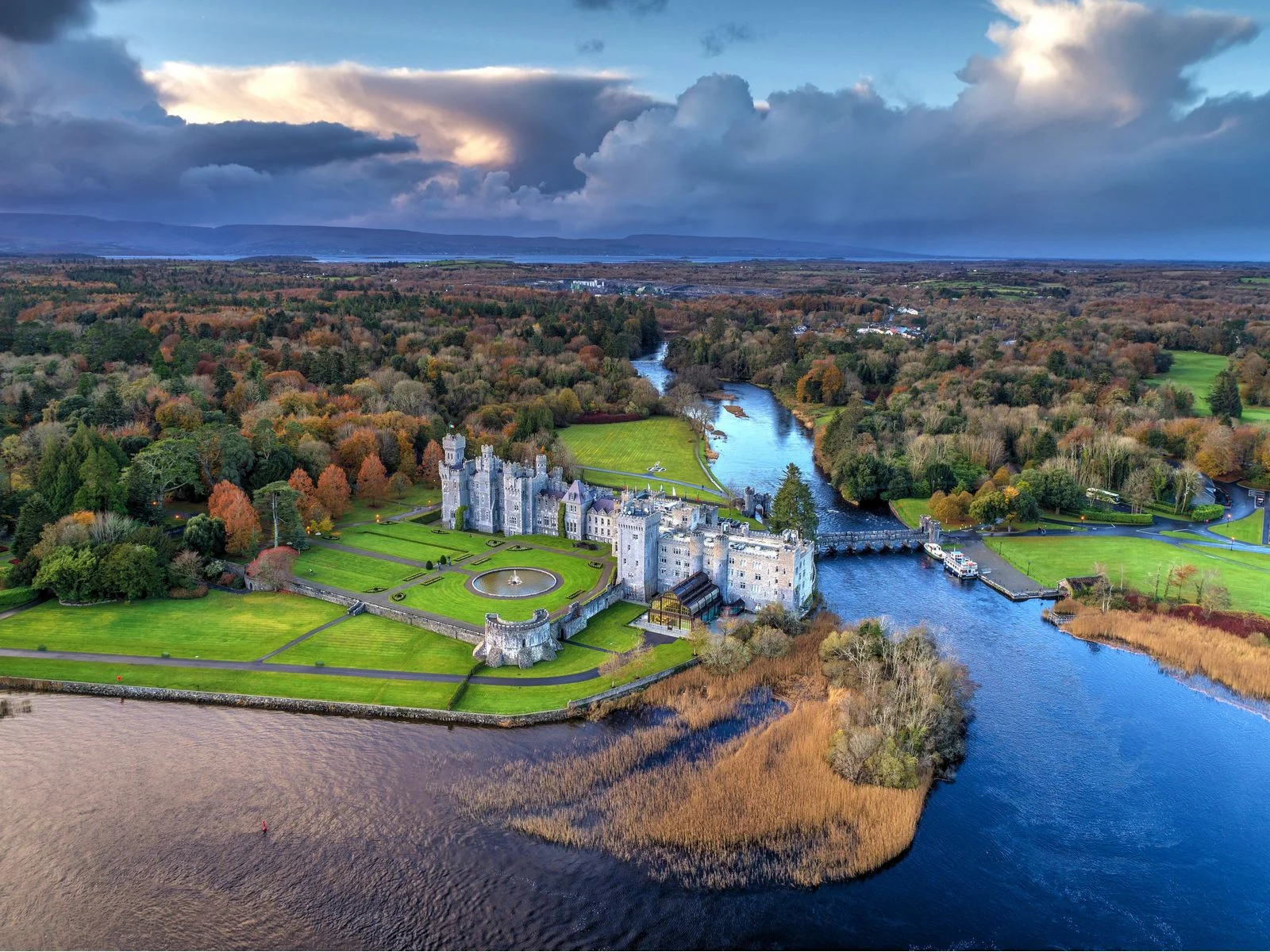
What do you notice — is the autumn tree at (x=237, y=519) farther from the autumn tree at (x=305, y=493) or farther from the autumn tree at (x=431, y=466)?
the autumn tree at (x=431, y=466)

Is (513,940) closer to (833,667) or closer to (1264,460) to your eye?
(833,667)

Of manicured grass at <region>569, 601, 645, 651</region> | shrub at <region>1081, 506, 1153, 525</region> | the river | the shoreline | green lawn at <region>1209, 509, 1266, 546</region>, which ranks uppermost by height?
shrub at <region>1081, 506, 1153, 525</region>

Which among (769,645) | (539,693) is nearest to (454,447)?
(539,693)

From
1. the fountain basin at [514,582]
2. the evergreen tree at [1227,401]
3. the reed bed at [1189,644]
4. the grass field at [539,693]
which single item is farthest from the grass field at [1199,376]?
the grass field at [539,693]

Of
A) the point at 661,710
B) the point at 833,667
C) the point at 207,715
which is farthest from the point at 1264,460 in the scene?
the point at 207,715

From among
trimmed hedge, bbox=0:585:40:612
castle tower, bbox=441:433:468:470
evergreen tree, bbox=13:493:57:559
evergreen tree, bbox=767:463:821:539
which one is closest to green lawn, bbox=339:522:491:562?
castle tower, bbox=441:433:468:470

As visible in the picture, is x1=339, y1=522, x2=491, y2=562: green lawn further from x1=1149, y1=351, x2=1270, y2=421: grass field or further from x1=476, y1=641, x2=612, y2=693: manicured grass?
x1=1149, y1=351, x2=1270, y2=421: grass field

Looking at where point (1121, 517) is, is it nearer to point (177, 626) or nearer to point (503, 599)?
point (503, 599)
